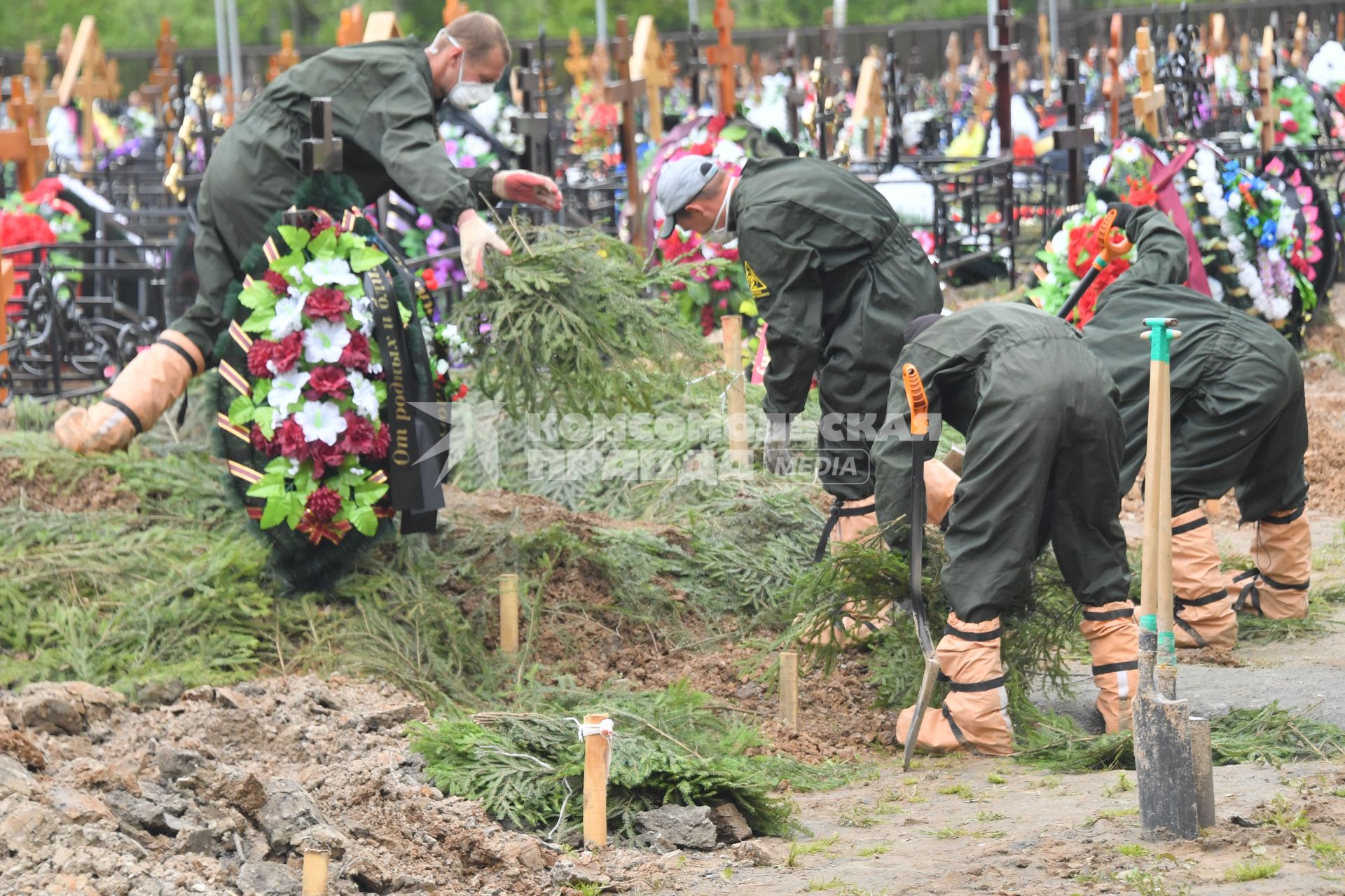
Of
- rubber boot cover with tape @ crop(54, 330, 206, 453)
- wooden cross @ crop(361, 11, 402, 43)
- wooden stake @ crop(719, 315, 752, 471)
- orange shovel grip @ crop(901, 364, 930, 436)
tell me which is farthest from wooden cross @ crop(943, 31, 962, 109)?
orange shovel grip @ crop(901, 364, 930, 436)

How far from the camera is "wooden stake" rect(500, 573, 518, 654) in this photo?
17.2 feet

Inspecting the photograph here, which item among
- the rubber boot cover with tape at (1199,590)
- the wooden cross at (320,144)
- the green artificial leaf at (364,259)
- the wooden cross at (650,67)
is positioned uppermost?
the wooden cross at (650,67)

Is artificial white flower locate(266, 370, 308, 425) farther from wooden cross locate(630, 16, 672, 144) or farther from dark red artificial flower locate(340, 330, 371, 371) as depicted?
wooden cross locate(630, 16, 672, 144)

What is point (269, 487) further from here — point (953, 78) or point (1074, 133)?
point (953, 78)

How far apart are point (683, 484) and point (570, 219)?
6.57 meters

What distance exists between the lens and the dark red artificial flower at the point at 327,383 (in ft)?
16.9

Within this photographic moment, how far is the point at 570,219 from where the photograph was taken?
13008 millimetres

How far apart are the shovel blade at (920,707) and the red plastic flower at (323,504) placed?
2.03 meters

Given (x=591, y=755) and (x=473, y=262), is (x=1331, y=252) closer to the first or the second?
(x=473, y=262)

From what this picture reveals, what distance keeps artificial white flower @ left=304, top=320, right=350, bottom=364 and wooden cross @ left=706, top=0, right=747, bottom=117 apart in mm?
8640

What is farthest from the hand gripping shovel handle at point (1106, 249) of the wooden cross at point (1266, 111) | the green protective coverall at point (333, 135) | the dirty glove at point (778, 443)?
the wooden cross at point (1266, 111)

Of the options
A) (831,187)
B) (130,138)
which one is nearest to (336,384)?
(831,187)

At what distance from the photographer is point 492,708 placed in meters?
4.89

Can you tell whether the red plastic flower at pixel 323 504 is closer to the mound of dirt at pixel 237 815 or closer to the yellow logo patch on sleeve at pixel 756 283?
the mound of dirt at pixel 237 815
